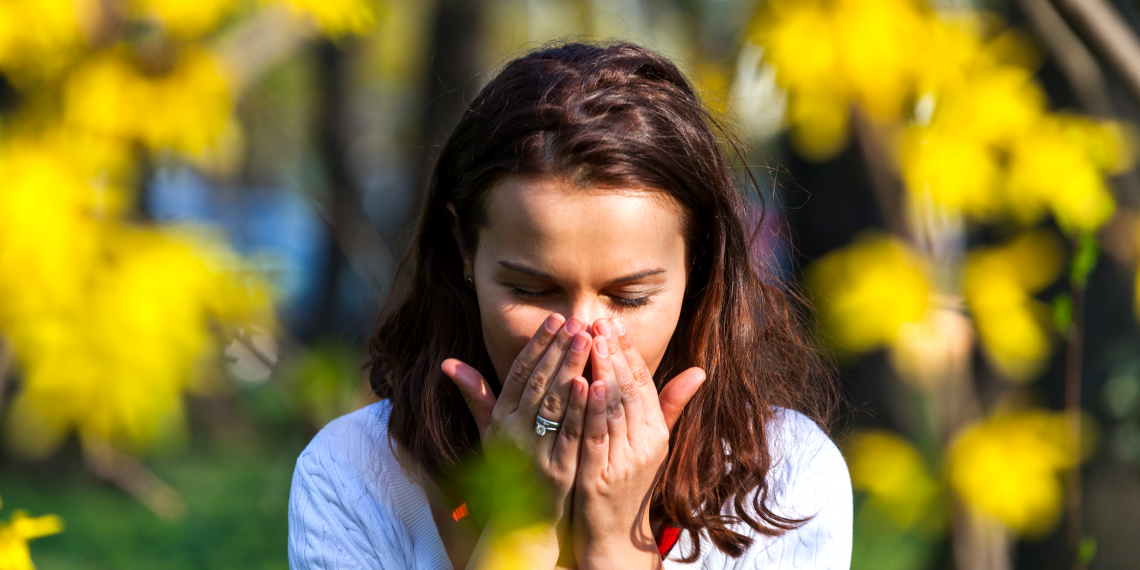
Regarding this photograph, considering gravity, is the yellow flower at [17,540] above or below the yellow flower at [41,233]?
below

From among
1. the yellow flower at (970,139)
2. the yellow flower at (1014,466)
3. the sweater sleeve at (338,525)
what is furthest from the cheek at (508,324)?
the yellow flower at (1014,466)

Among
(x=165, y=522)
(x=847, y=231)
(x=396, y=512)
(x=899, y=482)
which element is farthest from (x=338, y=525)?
(x=165, y=522)

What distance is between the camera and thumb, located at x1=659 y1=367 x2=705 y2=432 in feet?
5.61

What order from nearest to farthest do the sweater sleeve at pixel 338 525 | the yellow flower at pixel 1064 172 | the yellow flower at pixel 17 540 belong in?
the yellow flower at pixel 17 540 < the sweater sleeve at pixel 338 525 < the yellow flower at pixel 1064 172

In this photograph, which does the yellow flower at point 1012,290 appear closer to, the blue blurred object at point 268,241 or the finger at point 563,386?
the finger at point 563,386

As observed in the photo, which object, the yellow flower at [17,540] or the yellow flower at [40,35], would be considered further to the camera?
the yellow flower at [40,35]

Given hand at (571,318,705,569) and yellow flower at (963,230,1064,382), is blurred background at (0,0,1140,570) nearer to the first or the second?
yellow flower at (963,230,1064,382)

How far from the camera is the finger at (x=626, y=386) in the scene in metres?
1.58

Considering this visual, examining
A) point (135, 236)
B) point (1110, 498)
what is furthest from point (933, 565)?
point (135, 236)

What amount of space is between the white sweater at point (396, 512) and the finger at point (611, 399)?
329 mm

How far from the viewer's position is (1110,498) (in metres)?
2.62

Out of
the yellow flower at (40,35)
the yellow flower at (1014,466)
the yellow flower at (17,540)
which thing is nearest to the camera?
the yellow flower at (17,540)

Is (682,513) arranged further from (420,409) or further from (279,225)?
(279,225)

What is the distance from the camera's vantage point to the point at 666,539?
1820 mm
